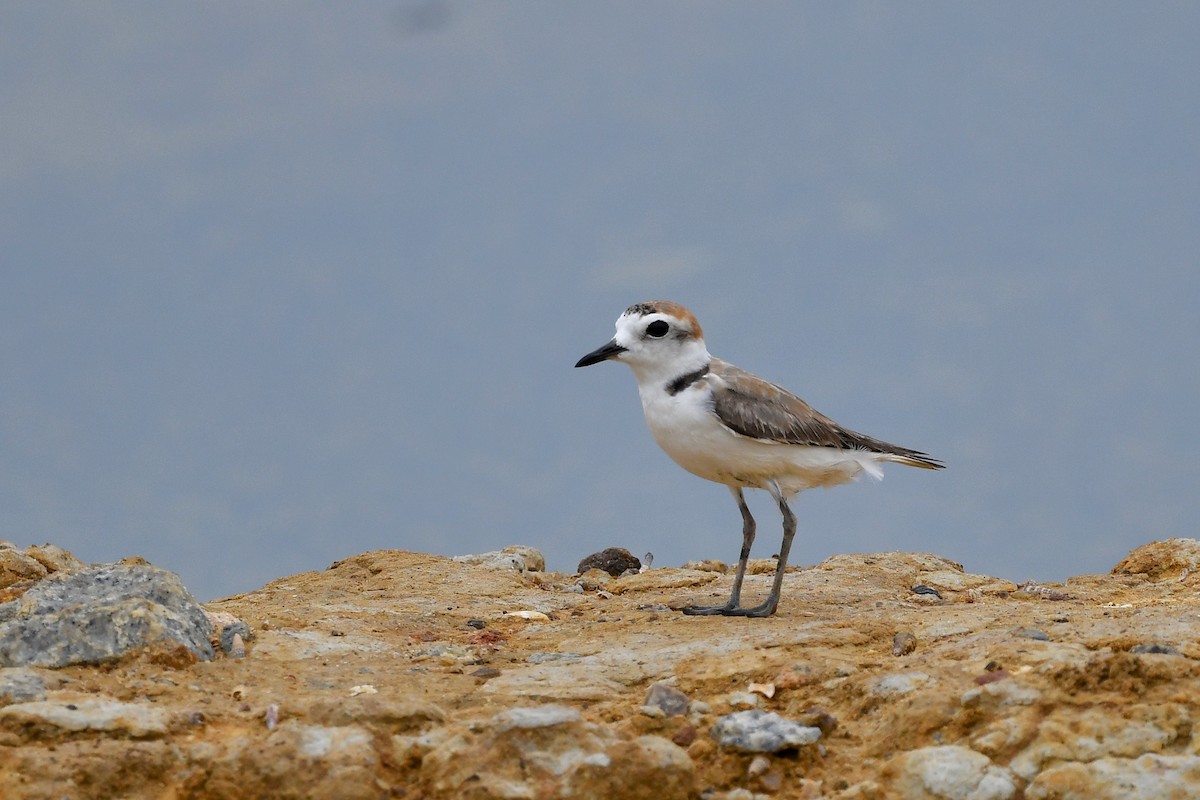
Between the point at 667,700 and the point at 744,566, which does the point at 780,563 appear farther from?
the point at 667,700

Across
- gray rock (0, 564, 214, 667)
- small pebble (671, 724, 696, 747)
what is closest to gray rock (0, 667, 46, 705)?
gray rock (0, 564, 214, 667)

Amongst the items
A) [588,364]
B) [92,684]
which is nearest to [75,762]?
[92,684]

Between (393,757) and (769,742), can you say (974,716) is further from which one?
(393,757)

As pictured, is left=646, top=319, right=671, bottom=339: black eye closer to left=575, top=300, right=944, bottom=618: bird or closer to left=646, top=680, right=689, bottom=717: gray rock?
left=575, top=300, right=944, bottom=618: bird

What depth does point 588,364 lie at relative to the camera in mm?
9219

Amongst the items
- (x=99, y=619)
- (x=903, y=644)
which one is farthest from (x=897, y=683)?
(x=99, y=619)

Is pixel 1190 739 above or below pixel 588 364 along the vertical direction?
below

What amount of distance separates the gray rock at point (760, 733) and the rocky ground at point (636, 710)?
1cm

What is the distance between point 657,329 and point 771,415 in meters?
0.96

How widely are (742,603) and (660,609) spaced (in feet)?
2.07

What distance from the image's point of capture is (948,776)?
5840mm

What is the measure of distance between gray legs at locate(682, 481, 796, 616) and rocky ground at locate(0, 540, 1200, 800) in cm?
28

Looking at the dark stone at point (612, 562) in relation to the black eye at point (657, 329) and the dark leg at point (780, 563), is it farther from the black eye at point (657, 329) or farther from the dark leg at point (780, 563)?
the black eye at point (657, 329)

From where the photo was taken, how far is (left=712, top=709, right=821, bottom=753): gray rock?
6.16 metres
